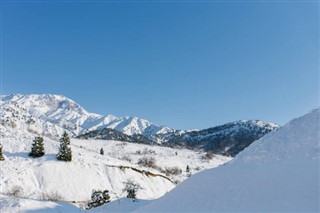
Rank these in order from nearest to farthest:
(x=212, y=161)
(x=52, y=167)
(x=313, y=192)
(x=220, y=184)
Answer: (x=313, y=192), (x=220, y=184), (x=52, y=167), (x=212, y=161)

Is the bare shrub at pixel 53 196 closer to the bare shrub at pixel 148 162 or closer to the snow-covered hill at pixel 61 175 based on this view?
the snow-covered hill at pixel 61 175

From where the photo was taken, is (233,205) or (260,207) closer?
(260,207)

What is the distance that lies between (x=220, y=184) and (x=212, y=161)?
3797 inches

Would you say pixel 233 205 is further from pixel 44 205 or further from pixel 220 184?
pixel 44 205

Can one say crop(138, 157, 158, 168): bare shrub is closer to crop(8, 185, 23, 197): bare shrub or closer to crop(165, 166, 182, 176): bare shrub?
crop(165, 166, 182, 176): bare shrub

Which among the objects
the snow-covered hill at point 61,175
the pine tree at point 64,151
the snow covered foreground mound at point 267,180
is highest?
the pine tree at point 64,151

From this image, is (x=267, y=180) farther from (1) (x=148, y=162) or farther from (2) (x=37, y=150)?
(1) (x=148, y=162)

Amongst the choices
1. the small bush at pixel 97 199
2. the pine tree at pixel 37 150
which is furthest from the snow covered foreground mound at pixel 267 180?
the pine tree at pixel 37 150

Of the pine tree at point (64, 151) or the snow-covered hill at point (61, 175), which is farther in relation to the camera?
the pine tree at point (64, 151)

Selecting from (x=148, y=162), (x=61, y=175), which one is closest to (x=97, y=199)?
(x=61, y=175)

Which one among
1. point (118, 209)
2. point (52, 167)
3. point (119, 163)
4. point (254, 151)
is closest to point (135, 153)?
point (119, 163)

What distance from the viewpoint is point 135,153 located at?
340 feet

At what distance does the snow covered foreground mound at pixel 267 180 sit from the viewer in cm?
1367

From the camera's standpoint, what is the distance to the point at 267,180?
15.2 meters
